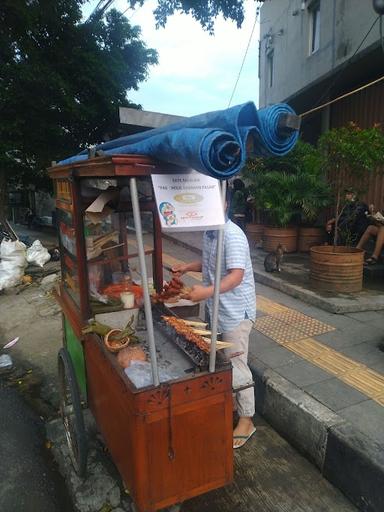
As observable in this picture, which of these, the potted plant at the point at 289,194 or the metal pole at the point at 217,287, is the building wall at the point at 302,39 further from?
the metal pole at the point at 217,287

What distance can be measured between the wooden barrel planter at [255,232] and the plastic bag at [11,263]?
5.51 m

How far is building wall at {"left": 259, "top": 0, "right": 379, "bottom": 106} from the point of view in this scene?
8.03 meters

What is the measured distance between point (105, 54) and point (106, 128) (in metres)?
2.31

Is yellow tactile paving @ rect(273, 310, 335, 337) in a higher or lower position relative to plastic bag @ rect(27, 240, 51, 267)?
lower

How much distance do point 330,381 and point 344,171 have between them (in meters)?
3.37

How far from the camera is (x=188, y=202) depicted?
187cm

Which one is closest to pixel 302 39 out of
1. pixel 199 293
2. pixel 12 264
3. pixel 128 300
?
pixel 12 264

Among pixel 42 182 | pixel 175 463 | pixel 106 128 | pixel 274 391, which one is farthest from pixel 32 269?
pixel 175 463

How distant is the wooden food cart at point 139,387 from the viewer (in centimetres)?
197

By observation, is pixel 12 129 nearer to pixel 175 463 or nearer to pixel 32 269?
pixel 32 269

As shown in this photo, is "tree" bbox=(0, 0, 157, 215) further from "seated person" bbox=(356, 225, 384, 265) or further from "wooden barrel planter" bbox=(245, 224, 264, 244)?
"seated person" bbox=(356, 225, 384, 265)

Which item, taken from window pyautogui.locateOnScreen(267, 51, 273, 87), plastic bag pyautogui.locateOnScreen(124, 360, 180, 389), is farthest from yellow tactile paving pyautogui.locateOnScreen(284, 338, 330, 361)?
window pyautogui.locateOnScreen(267, 51, 273, 87)

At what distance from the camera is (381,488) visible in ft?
7.63

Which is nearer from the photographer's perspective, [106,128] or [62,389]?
[62,389]
